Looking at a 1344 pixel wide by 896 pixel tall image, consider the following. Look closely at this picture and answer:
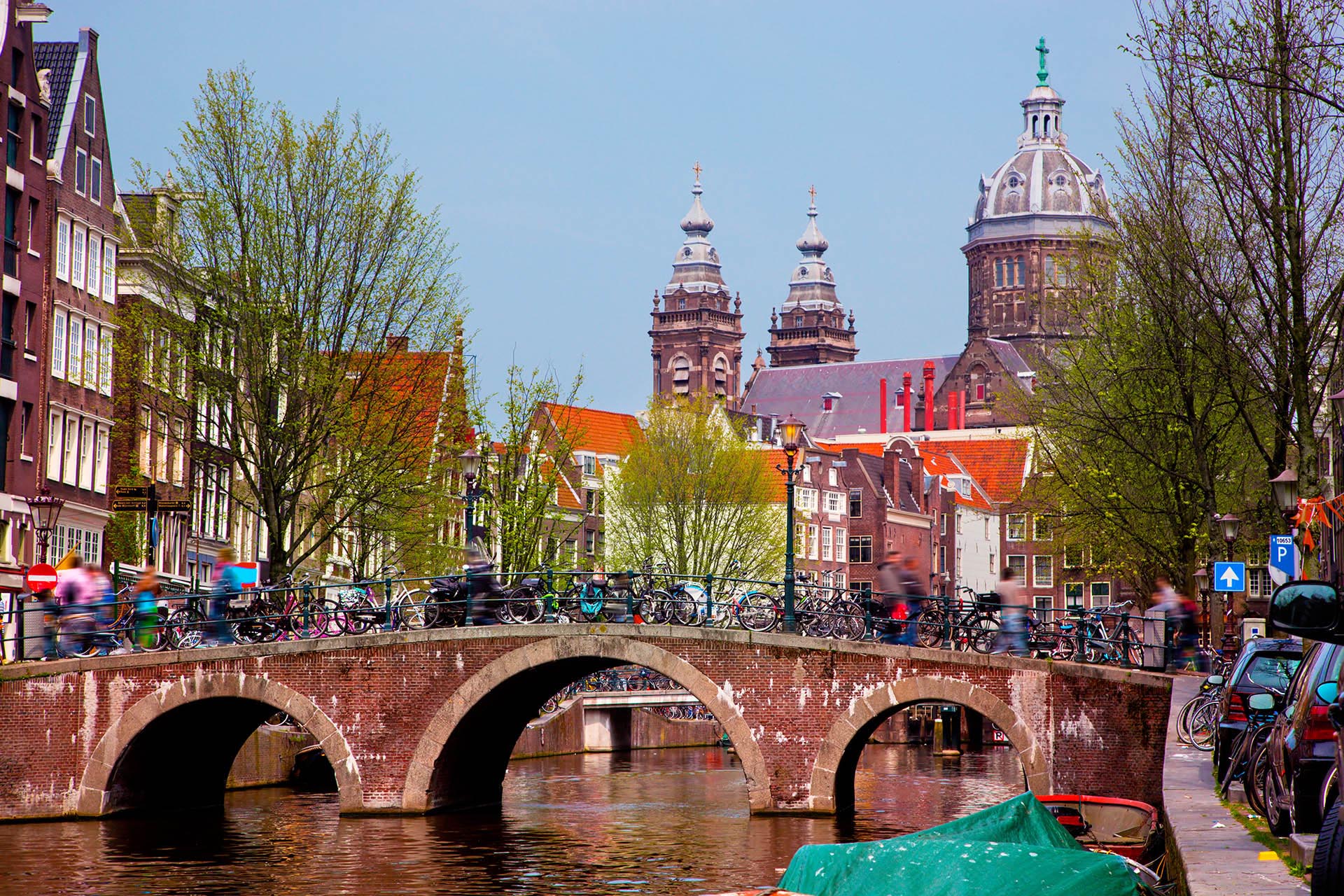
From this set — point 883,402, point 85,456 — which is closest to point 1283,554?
point 85,456

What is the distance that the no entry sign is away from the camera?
113ft

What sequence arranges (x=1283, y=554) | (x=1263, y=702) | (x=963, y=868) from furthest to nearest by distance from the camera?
(x=1283, y=554) → (x=1263, y=702) → (x=963, y=868)

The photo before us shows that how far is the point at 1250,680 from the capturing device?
20.6 m

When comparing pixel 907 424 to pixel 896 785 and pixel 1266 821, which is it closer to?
pixel 896 785

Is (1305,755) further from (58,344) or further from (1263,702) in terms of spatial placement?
(58,344)

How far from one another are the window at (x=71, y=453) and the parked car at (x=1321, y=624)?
1592 inches

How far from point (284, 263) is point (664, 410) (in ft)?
119

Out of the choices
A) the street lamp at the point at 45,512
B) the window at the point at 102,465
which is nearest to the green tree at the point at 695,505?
the window at the point at 102,465

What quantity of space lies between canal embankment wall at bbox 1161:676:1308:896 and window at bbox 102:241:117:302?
3469cm

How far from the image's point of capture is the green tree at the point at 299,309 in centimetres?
3950

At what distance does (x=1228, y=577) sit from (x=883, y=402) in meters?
113

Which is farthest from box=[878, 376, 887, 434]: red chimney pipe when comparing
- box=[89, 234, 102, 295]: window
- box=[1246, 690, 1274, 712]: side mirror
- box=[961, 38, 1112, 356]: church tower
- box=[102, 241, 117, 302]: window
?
box=[1246, 690, 1274, 712]: side mirror

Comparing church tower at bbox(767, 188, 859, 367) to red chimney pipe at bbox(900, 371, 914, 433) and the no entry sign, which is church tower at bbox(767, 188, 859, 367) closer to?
red chimney pipe at bbox(900, 371, 914, 433)

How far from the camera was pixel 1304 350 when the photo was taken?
93.2 ft
